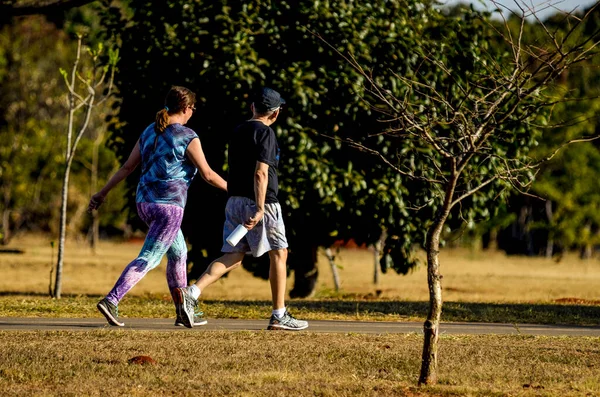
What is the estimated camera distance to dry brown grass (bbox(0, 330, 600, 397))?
6508mm

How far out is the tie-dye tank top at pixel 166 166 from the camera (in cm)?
885

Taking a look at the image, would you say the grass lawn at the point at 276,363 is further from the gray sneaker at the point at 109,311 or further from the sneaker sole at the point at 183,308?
the sneaker sole at the point at 183,308

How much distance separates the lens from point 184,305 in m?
8.86

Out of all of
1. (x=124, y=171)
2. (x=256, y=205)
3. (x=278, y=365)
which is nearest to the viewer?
(x=278, y=365)

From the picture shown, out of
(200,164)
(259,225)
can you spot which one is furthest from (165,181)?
(259,225)

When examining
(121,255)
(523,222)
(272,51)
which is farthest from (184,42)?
(523,222)

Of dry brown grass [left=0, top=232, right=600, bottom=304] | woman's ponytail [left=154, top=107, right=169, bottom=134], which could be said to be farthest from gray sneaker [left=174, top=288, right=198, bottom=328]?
dry brown grass [left=0, top=232, right=600, bottom=304]

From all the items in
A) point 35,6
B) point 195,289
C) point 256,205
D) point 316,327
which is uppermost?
point 35,6

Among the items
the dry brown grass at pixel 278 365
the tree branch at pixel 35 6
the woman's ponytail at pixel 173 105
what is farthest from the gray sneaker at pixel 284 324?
the tree branch at pixel 35 6

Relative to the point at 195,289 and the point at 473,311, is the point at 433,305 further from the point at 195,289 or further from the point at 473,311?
the point at 473,311

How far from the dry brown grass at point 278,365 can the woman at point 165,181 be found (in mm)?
530

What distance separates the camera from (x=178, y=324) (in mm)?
8992

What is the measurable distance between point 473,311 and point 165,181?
484 cm

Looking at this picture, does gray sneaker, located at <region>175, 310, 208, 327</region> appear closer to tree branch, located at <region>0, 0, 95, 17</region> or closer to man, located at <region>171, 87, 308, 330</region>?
man, located at <region>171, 87, 308, 330</region>
